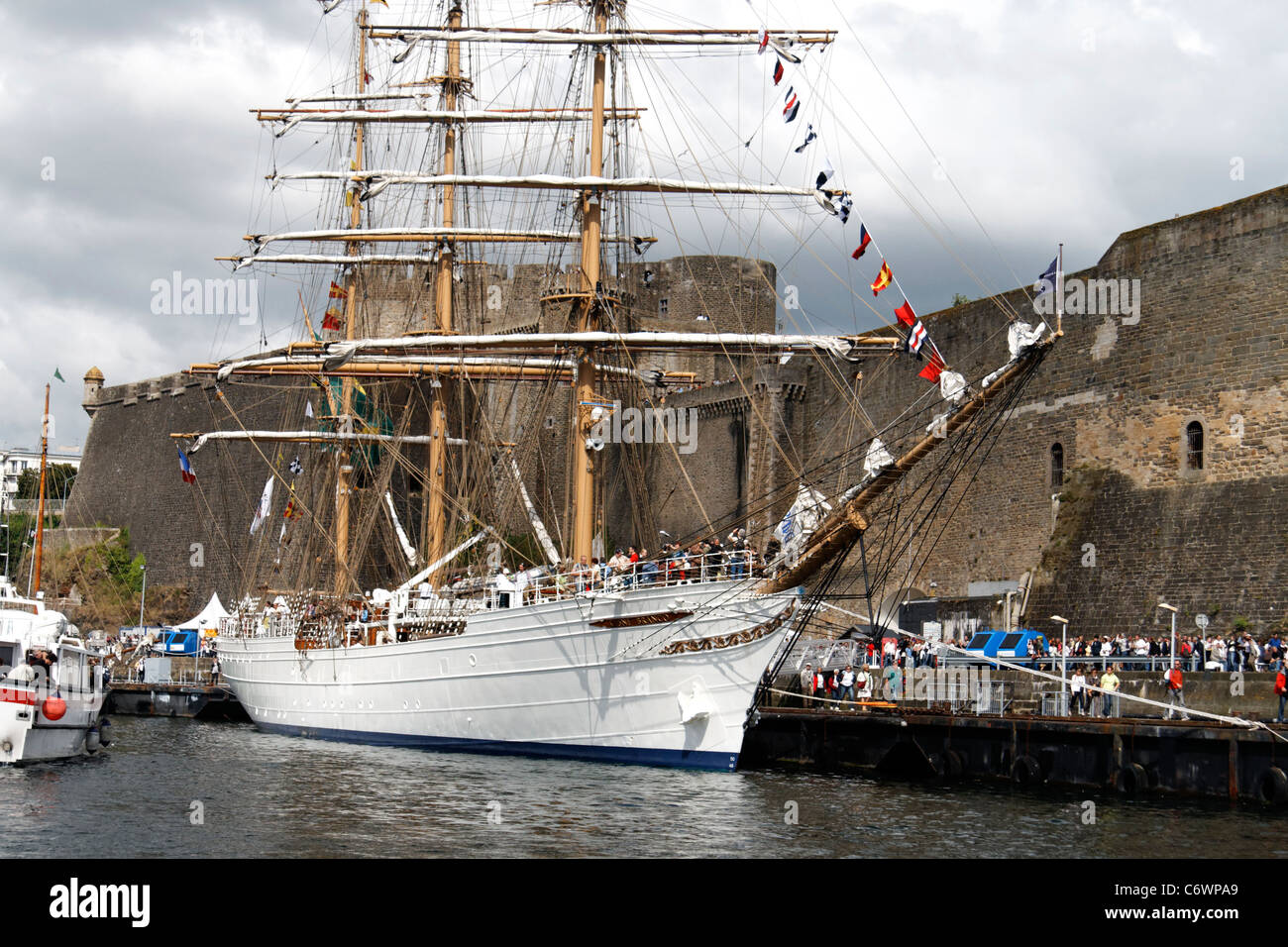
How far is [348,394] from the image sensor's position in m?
40.8

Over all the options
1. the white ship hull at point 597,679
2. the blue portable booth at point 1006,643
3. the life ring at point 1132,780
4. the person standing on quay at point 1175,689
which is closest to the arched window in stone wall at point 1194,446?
the blue portable booth at point 1006,643

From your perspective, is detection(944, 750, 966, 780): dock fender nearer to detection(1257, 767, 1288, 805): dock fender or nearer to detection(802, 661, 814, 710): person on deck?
detection(1257, 767, 1288, 805): dock fender

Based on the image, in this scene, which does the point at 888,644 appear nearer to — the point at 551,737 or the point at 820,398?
the point at 551,737

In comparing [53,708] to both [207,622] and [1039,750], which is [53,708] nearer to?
[1039,750]

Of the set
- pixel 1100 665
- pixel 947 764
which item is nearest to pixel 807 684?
pixel 1100 665

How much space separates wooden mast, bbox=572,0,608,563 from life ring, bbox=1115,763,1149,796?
10532mm

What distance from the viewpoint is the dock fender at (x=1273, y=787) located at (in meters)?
19.6

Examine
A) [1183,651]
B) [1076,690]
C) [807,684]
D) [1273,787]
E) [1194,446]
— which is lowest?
[1273,787]

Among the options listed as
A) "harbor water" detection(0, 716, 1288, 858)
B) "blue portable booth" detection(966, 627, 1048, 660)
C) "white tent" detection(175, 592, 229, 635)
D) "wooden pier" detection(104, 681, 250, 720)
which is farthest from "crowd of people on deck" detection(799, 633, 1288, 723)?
"white tent" detection(175, 592, 229, 635)

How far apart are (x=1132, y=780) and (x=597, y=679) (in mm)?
8536

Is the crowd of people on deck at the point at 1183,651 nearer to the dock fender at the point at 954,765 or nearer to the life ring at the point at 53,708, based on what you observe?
the dock fender at the point at 954,765
